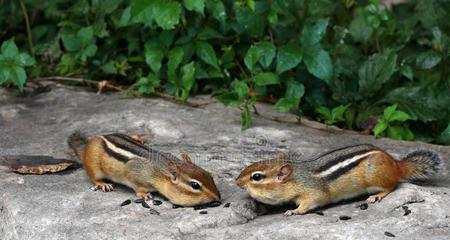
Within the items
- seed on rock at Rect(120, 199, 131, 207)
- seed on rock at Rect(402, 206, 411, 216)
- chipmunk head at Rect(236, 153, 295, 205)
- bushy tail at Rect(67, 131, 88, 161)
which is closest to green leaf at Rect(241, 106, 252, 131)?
bushy tail at Rect(67, 131, 88, 161)

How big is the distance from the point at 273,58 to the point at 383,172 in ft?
7.18

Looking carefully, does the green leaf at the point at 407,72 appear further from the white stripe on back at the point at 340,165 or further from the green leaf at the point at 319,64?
the white stripe on back at the point at 340,165

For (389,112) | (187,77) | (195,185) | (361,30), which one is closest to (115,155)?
(195,185)

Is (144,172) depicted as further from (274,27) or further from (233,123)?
(274,27)

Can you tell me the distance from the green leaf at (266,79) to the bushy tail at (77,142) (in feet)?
5.17

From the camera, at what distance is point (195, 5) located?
22.9ft

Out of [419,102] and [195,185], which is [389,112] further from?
[195,185]

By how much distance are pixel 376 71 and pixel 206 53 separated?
4.72ft

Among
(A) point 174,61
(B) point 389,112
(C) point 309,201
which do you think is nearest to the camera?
(C) point 309,201

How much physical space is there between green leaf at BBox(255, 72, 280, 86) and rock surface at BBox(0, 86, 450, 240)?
0.31m

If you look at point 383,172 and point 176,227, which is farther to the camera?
point 383,172

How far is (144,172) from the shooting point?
18.4 ft

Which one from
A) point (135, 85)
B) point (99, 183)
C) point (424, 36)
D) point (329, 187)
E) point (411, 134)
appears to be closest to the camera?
point (329, 187)

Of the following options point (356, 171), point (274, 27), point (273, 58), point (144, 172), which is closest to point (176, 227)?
point (144, 172)
